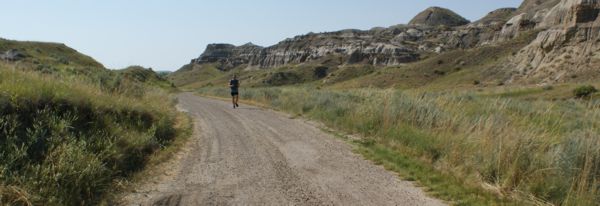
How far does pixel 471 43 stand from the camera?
120 metres

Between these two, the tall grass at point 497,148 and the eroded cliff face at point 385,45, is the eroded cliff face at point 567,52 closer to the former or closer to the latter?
the eroded cliff face at point 385,45

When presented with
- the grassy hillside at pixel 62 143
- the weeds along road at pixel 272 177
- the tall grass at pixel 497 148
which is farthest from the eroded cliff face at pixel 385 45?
the grassy hillside at pixel 62 143

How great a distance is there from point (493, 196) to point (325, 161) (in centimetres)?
338

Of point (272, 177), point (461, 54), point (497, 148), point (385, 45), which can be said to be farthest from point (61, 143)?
point (385, 45)

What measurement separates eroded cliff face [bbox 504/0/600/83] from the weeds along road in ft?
170

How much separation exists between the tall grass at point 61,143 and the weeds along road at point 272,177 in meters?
0.66

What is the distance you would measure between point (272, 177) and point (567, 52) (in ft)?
203

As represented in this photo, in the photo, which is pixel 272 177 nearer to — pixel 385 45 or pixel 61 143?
pixel 61 143

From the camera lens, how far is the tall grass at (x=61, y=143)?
549cm

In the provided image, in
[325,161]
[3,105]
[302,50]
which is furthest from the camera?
[302,50]

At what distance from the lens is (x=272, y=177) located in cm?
749

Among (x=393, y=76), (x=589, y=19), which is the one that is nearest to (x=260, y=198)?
(x=589, y=19)

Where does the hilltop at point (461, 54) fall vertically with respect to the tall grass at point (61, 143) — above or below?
above

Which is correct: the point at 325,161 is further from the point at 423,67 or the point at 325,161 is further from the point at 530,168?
the point at 423,67
